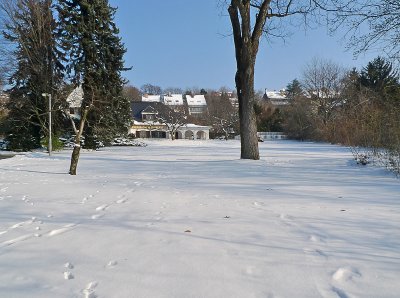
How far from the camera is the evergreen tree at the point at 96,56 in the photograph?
3078cm

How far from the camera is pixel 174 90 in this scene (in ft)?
379

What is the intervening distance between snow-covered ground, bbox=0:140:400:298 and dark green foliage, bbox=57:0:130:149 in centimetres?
2367

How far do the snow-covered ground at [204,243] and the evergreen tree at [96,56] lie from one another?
23.8m

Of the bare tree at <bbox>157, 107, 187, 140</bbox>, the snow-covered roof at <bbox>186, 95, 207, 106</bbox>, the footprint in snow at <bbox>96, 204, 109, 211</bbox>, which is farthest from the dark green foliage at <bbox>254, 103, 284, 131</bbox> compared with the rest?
the footprint in snow at <bbox>96, 204, 109, 211</bbox>

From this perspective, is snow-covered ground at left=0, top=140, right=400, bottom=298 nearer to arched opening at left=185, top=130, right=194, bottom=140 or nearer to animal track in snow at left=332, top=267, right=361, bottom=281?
animal track in snow at left=332, top=267, right=361, bottom=281

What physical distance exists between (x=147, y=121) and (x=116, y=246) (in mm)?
71713

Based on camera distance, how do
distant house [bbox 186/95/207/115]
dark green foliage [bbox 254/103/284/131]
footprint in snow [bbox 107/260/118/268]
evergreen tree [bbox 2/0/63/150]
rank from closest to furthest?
footprint in snow [bbox 107/260/118/268] < evergreen tree [bbox 2/0/63/150] < dark green foliage [bbox 254/103/284/131] < distant house [bbox 186/95/207/115]

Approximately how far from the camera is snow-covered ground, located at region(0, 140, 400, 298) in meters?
3.13

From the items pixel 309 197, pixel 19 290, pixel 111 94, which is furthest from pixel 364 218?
pixel 111 94

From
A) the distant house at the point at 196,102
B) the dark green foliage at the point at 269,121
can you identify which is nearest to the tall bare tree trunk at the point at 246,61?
the dark green foliage at the point at 269,121

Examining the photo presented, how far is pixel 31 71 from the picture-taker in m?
31.3

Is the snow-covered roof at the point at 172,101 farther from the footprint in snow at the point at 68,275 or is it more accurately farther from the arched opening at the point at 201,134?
the footprint in snow at the point at 68,275

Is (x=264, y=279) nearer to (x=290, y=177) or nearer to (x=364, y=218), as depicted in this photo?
(x=364, y=218)

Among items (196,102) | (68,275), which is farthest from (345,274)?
(196,102)
